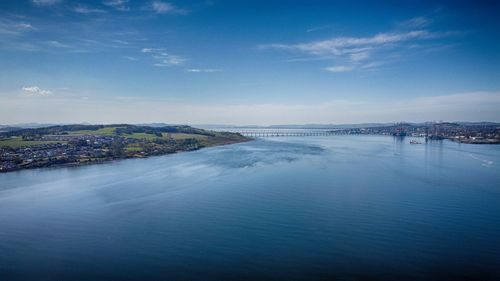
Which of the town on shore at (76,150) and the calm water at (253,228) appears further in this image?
the town on shore at (76,150)

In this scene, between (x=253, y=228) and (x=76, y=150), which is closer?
(x=253, y=228)

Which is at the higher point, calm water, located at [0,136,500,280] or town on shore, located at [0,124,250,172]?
town on shore, located at [0,124,250,172]

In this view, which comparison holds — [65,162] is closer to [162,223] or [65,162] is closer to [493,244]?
[162,223]

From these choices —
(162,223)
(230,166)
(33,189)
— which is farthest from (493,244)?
(33,189)

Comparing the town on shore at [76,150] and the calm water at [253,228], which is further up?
the town on shore at [76,150]

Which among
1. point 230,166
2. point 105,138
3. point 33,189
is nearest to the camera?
point 33,189

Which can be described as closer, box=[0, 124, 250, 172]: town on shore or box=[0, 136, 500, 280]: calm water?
box=[0, 136, 500, 280]: calm water

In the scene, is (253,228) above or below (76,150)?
below

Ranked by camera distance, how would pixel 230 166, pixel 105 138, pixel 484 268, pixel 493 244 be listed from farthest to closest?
pixel 105 138 → pixel 230 166 → pixel 493 244 → pixel 484 268
